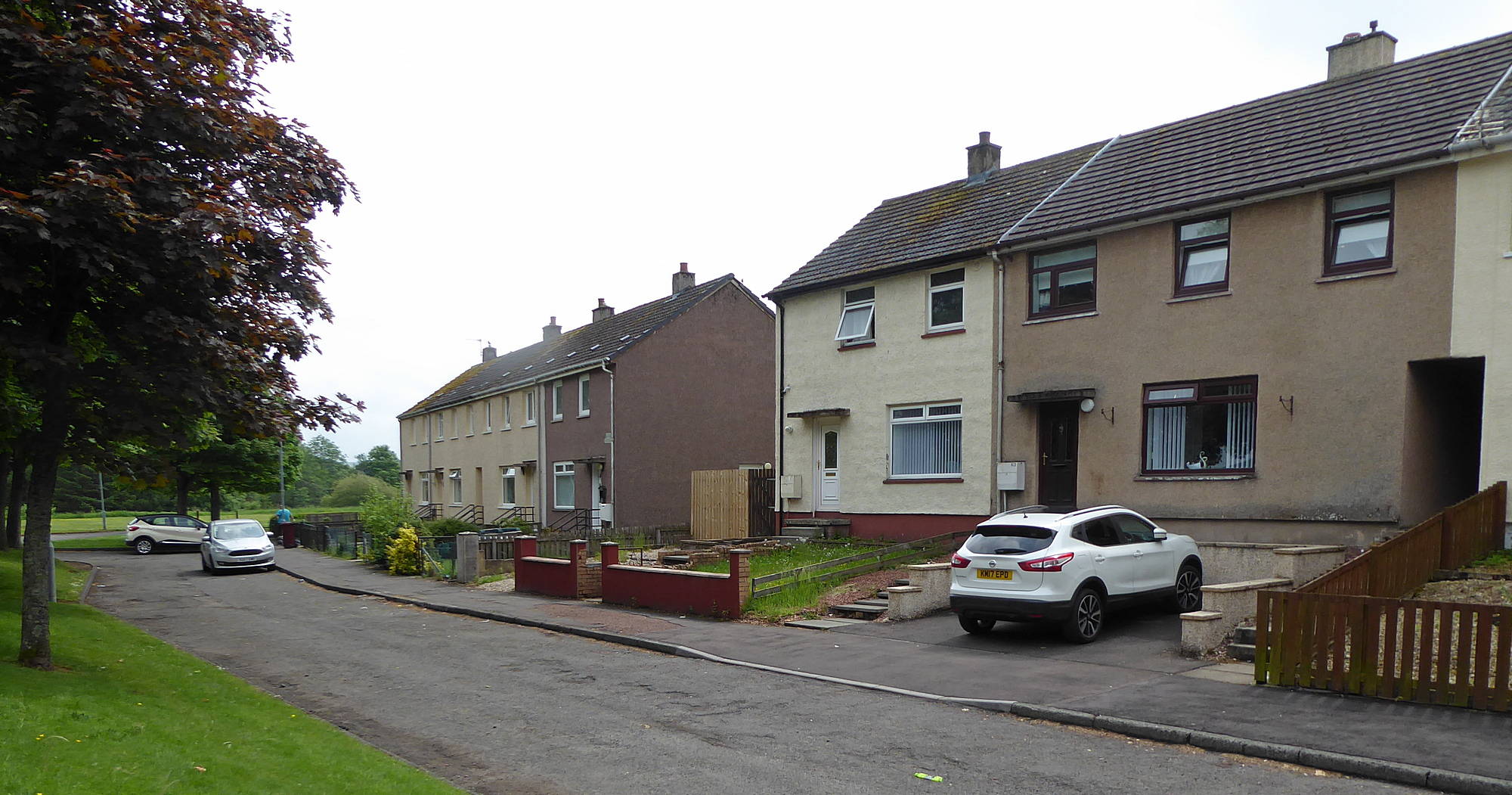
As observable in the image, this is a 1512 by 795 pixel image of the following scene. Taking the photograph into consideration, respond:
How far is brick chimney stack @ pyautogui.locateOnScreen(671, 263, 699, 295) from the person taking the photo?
125 feet

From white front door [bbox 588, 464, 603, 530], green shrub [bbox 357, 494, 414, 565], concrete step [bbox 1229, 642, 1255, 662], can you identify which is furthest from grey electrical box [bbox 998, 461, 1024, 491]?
green shrub [bbox 357, 494, 414, 565]

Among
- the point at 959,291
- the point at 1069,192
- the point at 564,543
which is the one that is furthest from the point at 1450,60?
the point at 564,543

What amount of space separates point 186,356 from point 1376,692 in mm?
11270

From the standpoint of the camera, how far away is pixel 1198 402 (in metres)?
16.2

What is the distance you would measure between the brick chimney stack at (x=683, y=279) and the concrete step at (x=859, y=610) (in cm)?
2347

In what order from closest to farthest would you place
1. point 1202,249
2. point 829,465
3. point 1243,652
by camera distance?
point 1243,652 → point 1202,249 → point 829,465

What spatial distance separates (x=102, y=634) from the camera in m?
12.9

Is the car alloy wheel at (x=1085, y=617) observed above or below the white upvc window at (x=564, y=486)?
above

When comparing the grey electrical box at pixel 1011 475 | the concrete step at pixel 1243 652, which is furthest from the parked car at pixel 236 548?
the concrete step at pixel 1243 652

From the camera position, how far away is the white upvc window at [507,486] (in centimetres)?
3922

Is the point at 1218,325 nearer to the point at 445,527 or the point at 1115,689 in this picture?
the point at 1115,689

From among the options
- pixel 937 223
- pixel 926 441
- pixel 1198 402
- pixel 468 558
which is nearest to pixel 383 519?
pixel 468 558

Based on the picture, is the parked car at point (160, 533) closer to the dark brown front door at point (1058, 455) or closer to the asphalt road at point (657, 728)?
the asphalt road at point (657, 728)

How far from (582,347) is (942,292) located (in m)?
20.2
